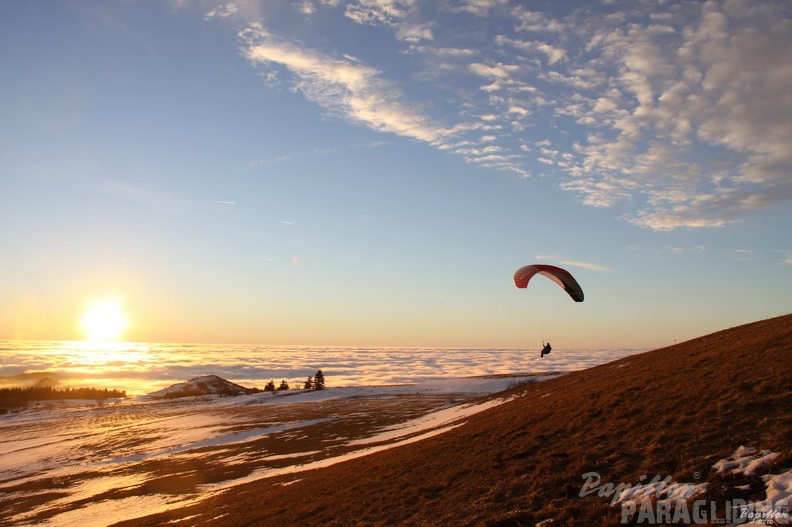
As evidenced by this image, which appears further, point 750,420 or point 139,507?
point 139,507

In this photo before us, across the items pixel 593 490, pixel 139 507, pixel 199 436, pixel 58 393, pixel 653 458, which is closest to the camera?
pixel 593 490

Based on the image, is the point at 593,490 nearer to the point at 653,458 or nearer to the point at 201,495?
the point at 653,458

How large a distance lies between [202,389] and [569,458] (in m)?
145

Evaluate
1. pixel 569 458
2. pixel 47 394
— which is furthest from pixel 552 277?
pixel 47 394

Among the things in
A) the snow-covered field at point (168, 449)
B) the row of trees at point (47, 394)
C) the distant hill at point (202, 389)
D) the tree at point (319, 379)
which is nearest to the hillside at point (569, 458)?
the snow-covered field at point (168, 449)

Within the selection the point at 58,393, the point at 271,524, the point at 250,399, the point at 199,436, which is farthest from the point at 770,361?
the point at 58,393

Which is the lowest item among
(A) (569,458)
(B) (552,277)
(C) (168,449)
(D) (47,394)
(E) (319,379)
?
(D) (47,394)

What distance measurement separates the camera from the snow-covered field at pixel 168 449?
31.8 metres

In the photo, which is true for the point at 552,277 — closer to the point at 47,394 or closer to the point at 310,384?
the point at 310,384

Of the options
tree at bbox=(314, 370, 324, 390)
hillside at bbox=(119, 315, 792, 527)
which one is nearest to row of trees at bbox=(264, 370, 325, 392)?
tree at bbox=(314, 370, 324, 390)

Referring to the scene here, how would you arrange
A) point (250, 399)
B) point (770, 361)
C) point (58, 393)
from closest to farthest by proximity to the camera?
point (770, 361) < point (250, 399) < point (58, 393)

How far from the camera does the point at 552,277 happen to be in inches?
1369

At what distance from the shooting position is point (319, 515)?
1891 cm

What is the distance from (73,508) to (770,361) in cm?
4108
